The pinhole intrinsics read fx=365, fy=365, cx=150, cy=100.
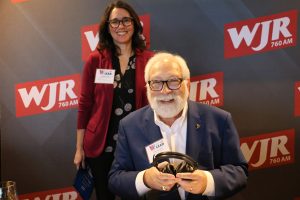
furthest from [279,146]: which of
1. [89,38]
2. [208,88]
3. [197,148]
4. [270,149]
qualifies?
[89,38]

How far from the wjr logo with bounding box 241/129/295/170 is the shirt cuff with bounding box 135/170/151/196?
1.40 meters

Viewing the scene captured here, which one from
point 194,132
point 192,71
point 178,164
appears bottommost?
point 178,164

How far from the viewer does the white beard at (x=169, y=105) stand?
1874 millimetres

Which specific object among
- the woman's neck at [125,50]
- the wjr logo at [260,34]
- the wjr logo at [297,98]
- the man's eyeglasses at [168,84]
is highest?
the wjr logo at [260,34]

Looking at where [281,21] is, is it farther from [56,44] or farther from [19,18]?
[19,18]

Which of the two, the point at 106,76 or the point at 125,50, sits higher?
the point at 125,50

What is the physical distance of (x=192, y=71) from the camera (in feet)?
9.80

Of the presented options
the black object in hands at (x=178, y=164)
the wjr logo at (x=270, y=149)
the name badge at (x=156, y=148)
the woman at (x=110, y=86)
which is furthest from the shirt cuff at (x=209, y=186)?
the wjr logo at (x=270, y=149)

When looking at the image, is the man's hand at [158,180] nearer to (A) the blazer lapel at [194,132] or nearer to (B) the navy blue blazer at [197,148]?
(B) the navy blue blazer at [197,148]

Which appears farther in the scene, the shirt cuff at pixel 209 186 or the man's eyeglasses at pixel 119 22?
the man's eyeglasses at pixel 119 22

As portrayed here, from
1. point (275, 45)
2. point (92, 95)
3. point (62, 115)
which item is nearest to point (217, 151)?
point (92, 95)

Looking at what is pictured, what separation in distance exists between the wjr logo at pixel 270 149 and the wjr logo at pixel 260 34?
0.68m

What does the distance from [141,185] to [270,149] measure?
1.51m

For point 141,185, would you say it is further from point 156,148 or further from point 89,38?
point 89,38
